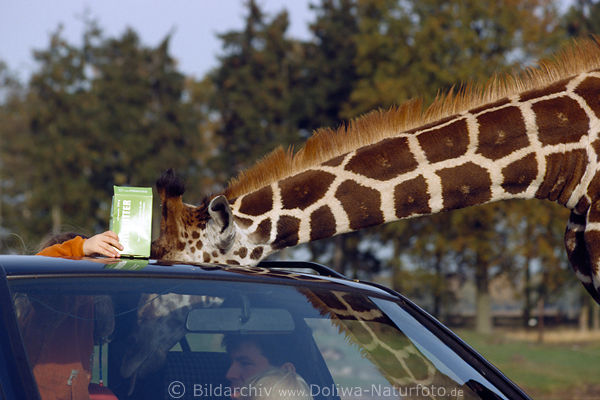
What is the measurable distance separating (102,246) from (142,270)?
34.7 inches

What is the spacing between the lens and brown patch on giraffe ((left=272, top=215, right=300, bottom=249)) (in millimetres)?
5047

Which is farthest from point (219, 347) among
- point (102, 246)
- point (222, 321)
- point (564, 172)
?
point (564, 172)

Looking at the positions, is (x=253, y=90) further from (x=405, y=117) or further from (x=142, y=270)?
(x=142, y=270)

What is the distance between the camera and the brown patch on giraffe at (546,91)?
4.96 meters

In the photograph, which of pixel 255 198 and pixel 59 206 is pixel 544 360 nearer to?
pixel 255 198

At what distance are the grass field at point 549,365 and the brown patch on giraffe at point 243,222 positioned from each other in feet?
25.4

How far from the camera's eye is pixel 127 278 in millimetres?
2500

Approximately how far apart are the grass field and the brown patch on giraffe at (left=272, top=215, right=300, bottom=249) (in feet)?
24.7

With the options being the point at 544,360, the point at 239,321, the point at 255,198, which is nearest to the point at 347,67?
the point at 544,360

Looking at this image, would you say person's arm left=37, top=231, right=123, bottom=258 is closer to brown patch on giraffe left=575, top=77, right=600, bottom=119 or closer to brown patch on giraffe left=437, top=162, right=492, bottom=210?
brown patch on giraffe left=437, top=162, right=492, bottom=210

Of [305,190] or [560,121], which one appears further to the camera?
[305,190]

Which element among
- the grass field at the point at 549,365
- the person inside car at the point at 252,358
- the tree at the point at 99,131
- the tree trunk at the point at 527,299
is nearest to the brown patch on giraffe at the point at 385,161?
the person inside car at the point at 252,358

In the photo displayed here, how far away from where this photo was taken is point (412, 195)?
4.98 meters

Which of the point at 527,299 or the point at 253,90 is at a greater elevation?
the point at 253,90
